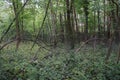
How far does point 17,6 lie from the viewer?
18.1 metres

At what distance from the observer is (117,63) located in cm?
820

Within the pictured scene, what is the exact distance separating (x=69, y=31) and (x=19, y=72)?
9.55m

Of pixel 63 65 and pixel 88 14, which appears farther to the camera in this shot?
pixel 88 14

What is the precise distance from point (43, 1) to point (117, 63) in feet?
35.3

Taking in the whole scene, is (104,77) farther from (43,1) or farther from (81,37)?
(81,37)

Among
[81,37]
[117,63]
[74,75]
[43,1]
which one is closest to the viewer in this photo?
[74,75]

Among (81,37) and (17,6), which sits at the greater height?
(17,6)

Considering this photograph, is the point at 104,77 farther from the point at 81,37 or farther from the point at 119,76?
the point at 81,37

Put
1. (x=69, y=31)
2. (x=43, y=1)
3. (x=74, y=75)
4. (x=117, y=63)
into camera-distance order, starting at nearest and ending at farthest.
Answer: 1. (x=74, y=75)
2. (x=117, y=63)
3. (x=69, y=31)
4. (x=43, y=1)

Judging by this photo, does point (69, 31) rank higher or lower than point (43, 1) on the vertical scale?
lower

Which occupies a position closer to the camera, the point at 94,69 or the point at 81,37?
the point at 94,69

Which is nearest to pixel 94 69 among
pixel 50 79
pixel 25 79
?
pixel 50 79

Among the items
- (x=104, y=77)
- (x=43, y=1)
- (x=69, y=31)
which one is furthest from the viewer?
(x=43, y=1)

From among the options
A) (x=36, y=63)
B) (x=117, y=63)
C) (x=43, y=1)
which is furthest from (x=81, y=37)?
(x=36, y=63)
